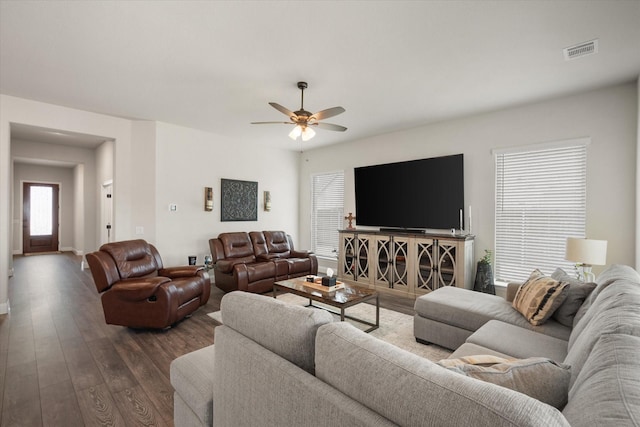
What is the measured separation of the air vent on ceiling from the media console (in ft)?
7.73

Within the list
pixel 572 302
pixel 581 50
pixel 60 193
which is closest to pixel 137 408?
pixel 572 302

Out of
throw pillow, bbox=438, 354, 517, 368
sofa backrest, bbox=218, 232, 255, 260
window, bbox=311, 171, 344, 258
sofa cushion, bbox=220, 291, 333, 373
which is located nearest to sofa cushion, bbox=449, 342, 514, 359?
throw pillow, bbox=438, 354, 517, 368

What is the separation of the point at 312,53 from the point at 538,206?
3518mm

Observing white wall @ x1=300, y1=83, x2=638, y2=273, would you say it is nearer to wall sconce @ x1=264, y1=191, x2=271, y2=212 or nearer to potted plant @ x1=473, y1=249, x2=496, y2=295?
potted plant @ x1=473, y1=249, x2=496, y2=295

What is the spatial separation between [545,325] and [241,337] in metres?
2.34

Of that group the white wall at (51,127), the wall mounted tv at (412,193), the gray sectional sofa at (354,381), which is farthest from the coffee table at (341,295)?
the white wall at (51,127)

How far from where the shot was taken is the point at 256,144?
21.2 ft

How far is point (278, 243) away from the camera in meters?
6.05

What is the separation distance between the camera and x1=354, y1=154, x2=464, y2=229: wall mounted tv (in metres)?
4.71

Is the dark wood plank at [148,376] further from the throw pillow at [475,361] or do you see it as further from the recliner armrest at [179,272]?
the throw pillow at [475,361]

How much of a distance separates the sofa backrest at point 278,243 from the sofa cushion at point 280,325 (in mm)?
4342

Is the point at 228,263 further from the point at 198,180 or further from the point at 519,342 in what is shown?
the point at 519,342

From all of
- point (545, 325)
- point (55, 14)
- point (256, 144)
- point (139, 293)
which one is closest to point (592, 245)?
point (545, 325)

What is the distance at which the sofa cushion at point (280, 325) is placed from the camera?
1.17 metres
